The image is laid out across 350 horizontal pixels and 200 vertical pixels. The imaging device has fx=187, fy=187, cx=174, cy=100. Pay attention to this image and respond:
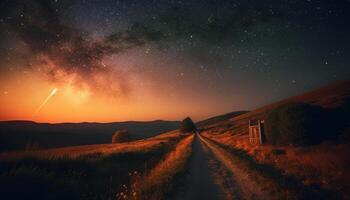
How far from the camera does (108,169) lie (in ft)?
40.2

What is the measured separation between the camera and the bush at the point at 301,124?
47.6 feet

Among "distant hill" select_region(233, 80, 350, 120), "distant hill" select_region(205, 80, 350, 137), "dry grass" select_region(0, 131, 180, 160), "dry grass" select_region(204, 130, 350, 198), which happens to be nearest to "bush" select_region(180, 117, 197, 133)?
A: "distant hill" select_region(205, 80, 350, 137)

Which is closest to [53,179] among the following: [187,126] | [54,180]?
[54,180]

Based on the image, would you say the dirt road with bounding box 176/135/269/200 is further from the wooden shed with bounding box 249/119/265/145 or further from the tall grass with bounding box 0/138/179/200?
the wooden shed with bounding box 249/119/265/145

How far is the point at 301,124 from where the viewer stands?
49.2 ft

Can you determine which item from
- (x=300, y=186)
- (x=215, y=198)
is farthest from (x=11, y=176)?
(x=300, y=186)

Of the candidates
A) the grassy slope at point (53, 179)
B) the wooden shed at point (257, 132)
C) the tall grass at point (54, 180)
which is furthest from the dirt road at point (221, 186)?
the wooden shed at point (257, 132)

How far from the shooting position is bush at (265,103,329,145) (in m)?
14.5

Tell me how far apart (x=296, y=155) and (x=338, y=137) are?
4436mm

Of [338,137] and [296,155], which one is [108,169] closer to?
[296,155]

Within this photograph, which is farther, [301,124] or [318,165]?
[301,124]

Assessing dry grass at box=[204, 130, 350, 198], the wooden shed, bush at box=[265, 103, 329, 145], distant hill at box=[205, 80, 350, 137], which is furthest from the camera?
the wooden shed

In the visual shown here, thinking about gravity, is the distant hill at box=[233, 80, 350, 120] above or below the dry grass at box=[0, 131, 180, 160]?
above

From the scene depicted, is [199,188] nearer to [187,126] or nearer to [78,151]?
[78,151]
